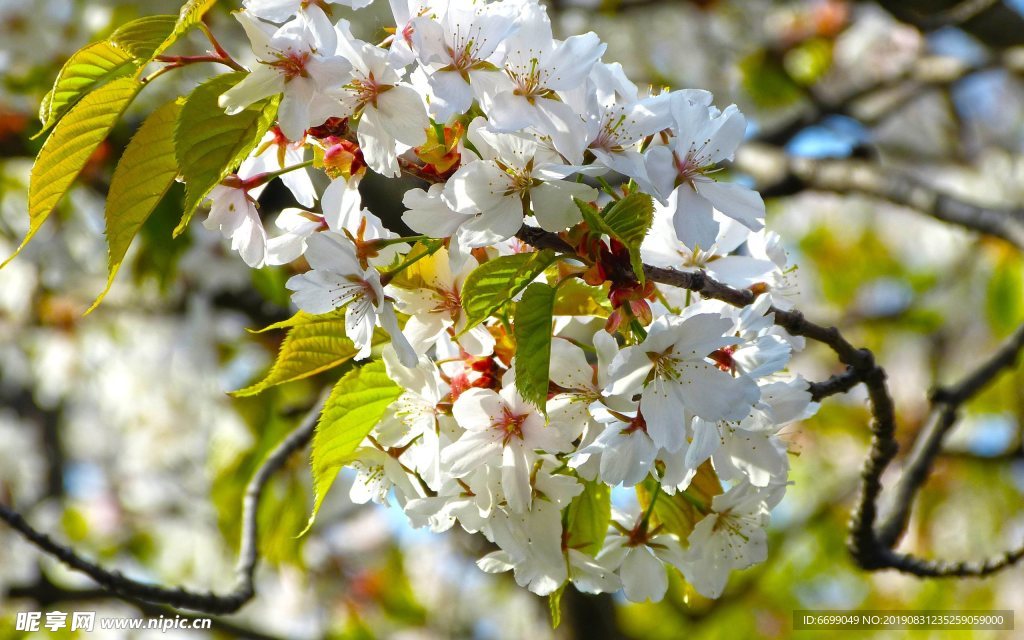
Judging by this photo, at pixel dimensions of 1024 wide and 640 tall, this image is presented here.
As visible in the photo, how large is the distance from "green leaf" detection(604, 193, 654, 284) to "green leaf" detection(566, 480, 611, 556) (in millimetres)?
320

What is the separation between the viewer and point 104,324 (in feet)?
12.7

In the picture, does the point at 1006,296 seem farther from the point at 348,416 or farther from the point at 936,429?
the point at 348,416

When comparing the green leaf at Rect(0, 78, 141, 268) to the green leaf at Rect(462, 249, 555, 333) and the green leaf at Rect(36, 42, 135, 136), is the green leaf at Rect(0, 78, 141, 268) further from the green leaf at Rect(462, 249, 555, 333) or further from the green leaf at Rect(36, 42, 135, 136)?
the green leaf at Rect(462, 249, 555, 333)

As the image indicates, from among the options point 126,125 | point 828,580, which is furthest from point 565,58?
point 828,580

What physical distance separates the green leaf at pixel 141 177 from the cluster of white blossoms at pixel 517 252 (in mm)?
70

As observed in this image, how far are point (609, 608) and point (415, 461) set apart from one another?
162 centimetres

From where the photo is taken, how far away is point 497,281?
2.75ft

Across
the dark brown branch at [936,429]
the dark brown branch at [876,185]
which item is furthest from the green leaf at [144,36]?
the dark brown branch at [876,185]

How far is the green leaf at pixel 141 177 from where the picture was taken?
0.89 meters

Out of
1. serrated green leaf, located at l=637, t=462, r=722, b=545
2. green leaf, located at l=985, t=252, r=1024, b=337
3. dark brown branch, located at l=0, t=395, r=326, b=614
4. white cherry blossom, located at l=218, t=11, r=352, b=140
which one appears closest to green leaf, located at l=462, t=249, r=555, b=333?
white cherry blossom, located at l=218, t=11, r=352, b=140

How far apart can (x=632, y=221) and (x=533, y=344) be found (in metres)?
0.14

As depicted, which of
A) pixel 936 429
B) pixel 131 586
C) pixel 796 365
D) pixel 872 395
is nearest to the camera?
pixel 872 395

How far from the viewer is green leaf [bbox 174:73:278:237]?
823 millimetres

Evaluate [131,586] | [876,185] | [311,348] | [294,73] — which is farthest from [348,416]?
→ [876,185]
